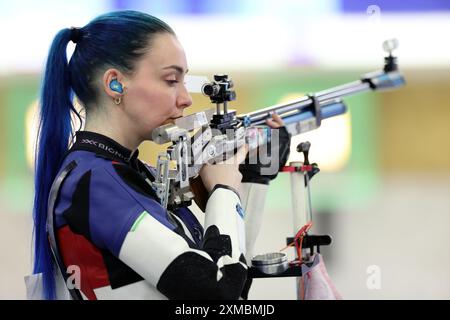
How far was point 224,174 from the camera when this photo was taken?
45.1 inches

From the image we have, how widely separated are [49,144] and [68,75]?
0.38 ft

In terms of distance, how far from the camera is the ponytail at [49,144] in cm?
117

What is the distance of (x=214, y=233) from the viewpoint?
105 cm

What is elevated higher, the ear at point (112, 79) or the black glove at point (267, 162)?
the ear at point (112, 79)

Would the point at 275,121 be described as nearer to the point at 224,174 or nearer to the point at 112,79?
the point at 224,174

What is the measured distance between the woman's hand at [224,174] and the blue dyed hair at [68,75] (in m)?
0.20

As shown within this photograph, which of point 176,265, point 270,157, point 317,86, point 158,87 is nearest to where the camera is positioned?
point 176,265

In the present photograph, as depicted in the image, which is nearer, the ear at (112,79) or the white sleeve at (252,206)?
the ear at (112,79)

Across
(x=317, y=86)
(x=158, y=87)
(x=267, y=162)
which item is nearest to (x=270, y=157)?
(x=267, y=162)

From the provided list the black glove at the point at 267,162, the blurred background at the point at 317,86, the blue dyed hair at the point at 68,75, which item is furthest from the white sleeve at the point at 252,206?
the blurred background at the point at 317,86

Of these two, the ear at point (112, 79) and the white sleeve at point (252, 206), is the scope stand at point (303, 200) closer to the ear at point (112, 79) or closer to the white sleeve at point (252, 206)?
the white sleeve at point (252, 206)

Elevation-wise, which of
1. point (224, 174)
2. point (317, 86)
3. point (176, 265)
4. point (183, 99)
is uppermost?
point (317, 86)
